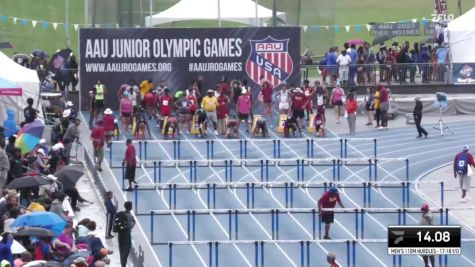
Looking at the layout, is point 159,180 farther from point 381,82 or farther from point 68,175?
point 381,82

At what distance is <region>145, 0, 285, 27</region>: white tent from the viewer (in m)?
56.9

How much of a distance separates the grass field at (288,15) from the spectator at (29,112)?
1194 cm

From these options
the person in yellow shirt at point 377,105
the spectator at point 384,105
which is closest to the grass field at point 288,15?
the person in yellow shirt at point 377,105

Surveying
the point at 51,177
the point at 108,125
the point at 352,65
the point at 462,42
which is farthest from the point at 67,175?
the point at 462,42

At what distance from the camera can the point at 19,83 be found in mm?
44938

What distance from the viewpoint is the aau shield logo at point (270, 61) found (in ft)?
171

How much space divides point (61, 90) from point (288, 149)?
931 cm

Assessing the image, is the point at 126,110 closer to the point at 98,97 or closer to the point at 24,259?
the point at 98,97

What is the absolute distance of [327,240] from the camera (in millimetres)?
32812

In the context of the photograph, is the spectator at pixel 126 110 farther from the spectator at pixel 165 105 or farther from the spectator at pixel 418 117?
the spectator at pixel 418 117

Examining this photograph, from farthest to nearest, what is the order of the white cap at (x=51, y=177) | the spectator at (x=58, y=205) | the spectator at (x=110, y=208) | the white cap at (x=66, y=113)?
1. the white cap at (x=66, y=113)
2. the white cap at (x=51, y=177)
3. the spectator at (x=110, y=208)
4. the spectator at (x=58, y=205)

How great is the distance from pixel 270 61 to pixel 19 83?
32.5 ft

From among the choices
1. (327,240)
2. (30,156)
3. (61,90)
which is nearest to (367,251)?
(327,240)

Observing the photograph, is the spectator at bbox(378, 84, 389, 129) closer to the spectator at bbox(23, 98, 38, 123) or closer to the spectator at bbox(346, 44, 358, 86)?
the spectator at bbox(346, 44, 358, 86)
